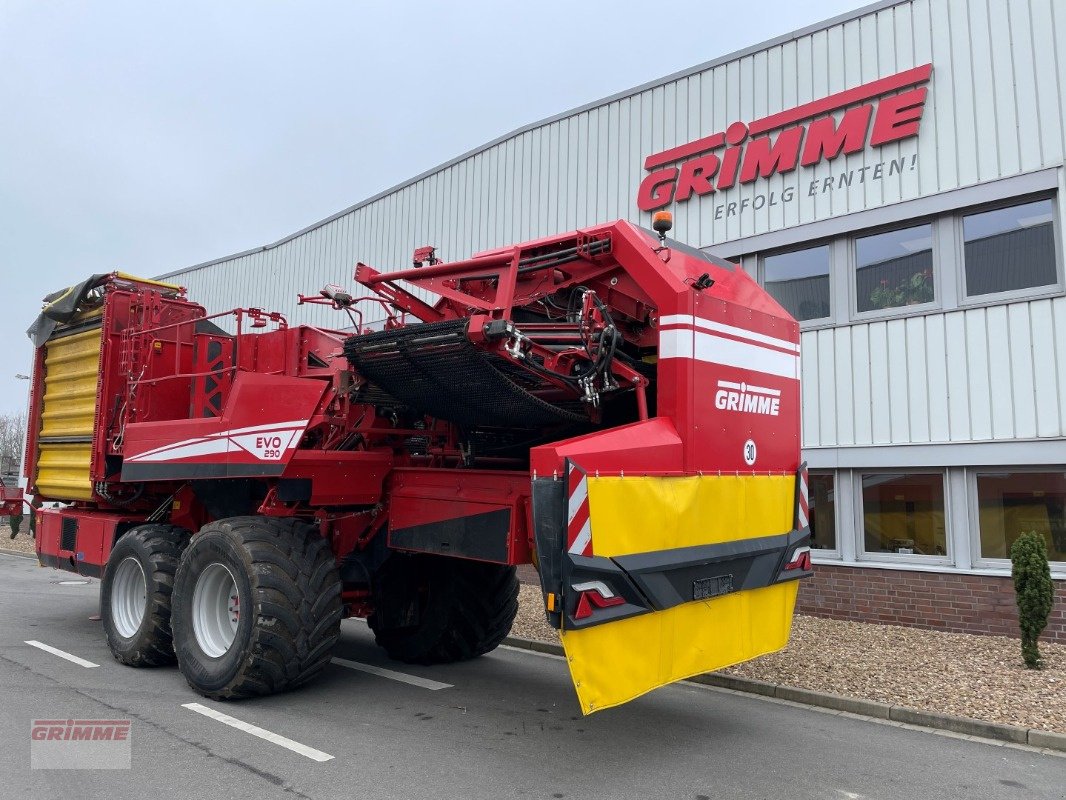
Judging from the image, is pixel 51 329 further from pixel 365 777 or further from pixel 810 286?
pixel 810 286

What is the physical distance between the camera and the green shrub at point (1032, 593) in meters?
6.92

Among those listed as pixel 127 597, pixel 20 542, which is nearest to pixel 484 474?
pixel 127 597

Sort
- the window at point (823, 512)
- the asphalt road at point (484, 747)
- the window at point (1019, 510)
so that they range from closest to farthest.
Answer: the asphalt road at point (484, 747), the window at point (1019, 510), the window at point (823, 512)

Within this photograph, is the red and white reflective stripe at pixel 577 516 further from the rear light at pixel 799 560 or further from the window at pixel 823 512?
the window at pixel 823 512

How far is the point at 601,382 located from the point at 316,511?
9.12 ft

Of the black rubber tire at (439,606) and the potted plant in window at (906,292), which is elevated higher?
the potted plant in window at (906,292)

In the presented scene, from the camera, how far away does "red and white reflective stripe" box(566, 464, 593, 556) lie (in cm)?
429

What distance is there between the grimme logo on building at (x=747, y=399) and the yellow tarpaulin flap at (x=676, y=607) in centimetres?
44

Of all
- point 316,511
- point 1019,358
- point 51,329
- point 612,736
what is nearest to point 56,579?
point 51,329

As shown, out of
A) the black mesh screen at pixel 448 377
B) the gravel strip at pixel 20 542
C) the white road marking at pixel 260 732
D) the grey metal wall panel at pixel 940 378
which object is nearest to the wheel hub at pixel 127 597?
the white road marking at pixel 260 732

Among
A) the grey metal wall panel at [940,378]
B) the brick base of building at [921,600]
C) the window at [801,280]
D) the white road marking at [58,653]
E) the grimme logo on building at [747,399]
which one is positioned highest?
the window at [801,280]

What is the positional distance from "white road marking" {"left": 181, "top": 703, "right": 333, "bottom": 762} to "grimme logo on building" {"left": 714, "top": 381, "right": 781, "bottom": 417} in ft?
10.4

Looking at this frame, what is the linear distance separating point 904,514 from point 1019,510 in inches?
45.6

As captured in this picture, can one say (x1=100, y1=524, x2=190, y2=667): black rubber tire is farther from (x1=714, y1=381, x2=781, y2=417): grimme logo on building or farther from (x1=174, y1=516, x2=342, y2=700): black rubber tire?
(x1=714, y1=381, x2=781, y2=417): grimme logo on building
